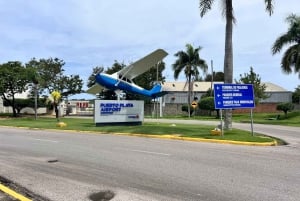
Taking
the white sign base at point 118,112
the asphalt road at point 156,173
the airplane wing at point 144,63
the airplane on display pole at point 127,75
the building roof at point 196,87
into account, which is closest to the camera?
the asphalt road at point 156,173

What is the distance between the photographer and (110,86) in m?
39.9

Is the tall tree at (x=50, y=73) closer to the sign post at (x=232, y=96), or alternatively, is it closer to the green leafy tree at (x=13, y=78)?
the green leafy tree at (x=13, y=78)

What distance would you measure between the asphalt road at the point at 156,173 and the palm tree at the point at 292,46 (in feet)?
102

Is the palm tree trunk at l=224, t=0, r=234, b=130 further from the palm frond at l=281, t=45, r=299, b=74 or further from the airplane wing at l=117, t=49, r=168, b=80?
the palm frond at l=281, t=45, r=299, b=74

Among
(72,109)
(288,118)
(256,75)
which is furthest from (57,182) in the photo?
(72,109)

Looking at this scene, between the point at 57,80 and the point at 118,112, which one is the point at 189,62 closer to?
the point at 57,80

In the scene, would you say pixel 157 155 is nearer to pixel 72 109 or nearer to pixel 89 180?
pixel 89 180

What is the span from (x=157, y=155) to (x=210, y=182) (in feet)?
16.1

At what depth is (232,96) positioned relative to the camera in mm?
21328

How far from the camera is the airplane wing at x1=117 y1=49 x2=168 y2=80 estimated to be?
36.9 m

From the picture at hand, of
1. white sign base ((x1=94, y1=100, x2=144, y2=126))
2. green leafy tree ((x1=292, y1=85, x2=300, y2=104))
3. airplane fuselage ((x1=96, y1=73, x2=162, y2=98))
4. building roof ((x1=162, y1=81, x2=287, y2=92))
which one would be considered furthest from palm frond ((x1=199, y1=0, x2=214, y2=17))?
green leafy tree ((x1=292, y1=85, x2=300, y2=104))

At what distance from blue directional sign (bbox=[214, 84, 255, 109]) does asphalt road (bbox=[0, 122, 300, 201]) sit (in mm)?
6342

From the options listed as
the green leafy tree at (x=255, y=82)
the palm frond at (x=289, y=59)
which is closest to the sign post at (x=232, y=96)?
the palm frond at (x=289, y=59)

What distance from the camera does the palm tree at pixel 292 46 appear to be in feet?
143
